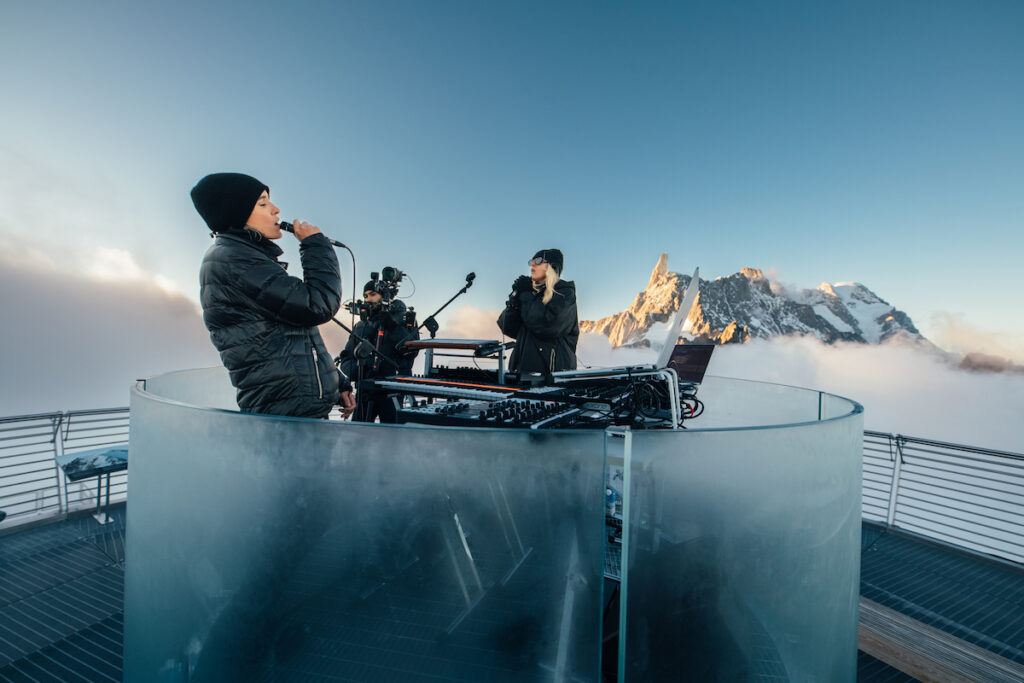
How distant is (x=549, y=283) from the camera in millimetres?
3645

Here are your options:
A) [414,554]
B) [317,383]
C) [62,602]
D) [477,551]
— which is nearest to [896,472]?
[477,551]

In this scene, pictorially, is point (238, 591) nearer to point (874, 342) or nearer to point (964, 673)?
point (964, 673)

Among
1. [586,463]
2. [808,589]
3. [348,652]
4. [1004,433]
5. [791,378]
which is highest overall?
[586,463]

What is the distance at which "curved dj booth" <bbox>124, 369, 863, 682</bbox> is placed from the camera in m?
1.11

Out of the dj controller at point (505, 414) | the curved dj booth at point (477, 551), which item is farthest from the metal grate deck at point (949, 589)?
the dj controller at point (505, 414)

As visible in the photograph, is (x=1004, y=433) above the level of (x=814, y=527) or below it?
below

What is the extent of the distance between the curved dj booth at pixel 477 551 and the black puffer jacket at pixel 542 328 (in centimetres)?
237

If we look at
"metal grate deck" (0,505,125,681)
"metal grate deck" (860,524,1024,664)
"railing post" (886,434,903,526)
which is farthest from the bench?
"railing post" (886,434,903,526)

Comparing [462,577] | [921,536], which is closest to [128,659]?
[462,577]

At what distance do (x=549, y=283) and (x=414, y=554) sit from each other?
2.80 m

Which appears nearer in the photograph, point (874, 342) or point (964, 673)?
point (964, 673)

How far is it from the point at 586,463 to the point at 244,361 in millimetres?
1417

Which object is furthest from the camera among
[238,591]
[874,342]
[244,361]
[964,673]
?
[874,342]

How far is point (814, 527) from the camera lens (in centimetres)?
136
